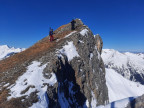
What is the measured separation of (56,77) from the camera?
15.5m

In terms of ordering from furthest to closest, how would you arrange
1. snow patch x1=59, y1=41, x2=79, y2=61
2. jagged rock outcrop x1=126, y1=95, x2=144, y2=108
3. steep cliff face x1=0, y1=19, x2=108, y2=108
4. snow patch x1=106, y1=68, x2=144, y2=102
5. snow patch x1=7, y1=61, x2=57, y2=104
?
snow patch x1=106, y1=68, x2=144, y2=102, snow patch x1=59, y1=41, x2=79, y2=61, snow patch x1=7, y1=61, x2=57, y2=104, steep cliff face x1=0, y1=19, x2=108, y2=108, jagged rock outcrop x1=126, y1=95, x2=144, y2=108

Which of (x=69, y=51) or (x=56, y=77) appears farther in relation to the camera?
(x=69, y=51)

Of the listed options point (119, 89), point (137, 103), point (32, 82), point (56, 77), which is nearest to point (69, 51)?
point (56, 77)

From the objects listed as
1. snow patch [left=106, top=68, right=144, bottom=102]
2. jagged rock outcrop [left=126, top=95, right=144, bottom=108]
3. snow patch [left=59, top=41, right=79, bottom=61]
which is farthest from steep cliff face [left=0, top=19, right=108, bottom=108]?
snow patch [left=106, top=68, right=144, bottom=102]

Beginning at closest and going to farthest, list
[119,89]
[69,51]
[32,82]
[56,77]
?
[32,82], [56,77], [69,51], [119,89]

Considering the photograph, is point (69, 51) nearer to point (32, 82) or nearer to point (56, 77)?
point (56, 77)

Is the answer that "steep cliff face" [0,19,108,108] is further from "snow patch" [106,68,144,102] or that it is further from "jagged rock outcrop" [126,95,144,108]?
"snow patch" [106,68,144,102]

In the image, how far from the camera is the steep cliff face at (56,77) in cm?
1184

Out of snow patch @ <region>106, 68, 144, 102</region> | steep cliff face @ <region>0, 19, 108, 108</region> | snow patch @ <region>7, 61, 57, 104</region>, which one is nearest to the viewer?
steep cliff face @ <region>0, 19, 108, 108</region>

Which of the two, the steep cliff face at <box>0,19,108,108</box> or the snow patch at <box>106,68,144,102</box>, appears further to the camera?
the snow patch at <box>106,68,144,102</box>

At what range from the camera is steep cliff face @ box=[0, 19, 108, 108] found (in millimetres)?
11836

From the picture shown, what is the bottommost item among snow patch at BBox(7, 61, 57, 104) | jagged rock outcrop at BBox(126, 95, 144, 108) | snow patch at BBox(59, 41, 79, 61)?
jagged rock outcrop at BBox(126, 95, 144, 108)

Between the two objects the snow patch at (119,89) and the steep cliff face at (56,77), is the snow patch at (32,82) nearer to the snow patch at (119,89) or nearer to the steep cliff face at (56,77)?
the steep cliff face at (56,77)

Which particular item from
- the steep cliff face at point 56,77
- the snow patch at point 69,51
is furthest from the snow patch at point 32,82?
the snow patch at point 69,51
